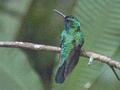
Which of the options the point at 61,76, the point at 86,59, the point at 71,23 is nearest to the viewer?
the point at 61,76

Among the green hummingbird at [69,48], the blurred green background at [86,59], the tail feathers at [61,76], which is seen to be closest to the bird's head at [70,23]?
the green hummingbird at [69,48]

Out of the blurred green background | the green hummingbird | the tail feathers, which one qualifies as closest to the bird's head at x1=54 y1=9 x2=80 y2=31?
the green hummingbird

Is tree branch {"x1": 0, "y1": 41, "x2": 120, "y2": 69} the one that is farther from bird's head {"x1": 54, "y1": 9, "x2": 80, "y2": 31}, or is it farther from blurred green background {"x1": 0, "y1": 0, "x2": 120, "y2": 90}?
blurred green background {"x1": 0, "y1": 0, "x2": 120, "y2": 90}

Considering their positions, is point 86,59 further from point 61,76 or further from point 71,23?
point 61,76

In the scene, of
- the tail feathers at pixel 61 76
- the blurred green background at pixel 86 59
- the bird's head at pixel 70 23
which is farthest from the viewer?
the blurred green background at pixel 86 59

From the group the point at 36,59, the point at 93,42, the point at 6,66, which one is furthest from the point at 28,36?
the point at 93,42

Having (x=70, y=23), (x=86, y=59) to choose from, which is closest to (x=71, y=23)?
(x=70, y=23)

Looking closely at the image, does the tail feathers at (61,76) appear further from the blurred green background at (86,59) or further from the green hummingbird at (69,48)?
the blurred green background at (86,59)

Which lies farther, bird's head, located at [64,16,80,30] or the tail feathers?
bird's head, located at [64,16,80,30]
